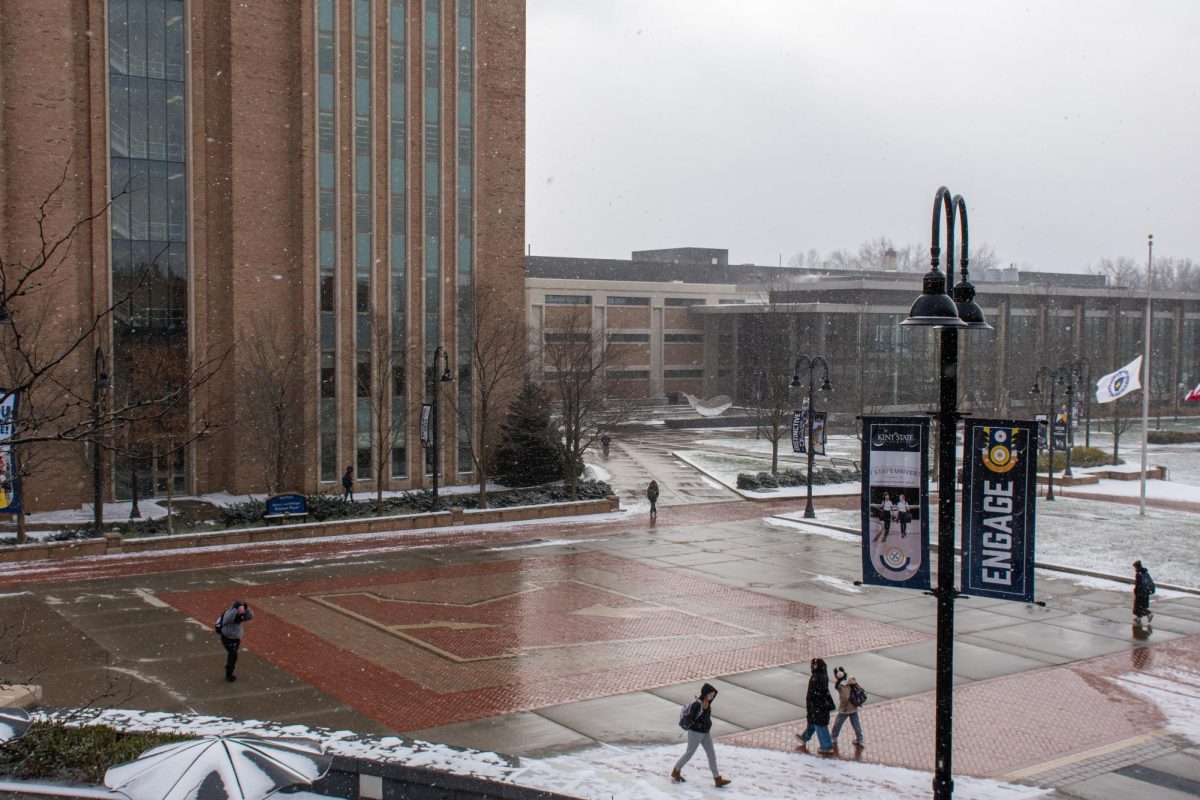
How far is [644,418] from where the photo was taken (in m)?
76.6

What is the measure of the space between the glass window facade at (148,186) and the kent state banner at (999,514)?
32.9m

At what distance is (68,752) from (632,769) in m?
6.63

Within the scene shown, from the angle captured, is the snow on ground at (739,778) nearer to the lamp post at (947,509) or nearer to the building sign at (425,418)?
the lamp post at (947,509)

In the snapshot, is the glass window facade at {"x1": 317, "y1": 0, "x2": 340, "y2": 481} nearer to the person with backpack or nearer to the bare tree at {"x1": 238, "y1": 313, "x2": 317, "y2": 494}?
the bare tree at {"x1": 238, "y1": 313, "x2": 317, "y2": 494}

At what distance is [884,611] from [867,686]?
6039 millimetres

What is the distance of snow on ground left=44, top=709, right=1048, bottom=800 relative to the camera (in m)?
12.6

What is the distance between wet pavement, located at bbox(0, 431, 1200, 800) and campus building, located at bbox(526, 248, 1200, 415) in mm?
42295

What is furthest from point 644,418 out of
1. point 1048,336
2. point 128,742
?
point 128,742

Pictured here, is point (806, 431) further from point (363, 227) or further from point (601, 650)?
point (601, 650)

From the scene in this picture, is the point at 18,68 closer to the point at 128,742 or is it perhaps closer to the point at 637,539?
the point at 637,539

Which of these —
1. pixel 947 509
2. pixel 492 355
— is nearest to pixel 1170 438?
pixel 492 355

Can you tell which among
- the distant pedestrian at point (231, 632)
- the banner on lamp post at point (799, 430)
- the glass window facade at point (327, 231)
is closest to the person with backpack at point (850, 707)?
the distant pedestrian at point (231, 632)

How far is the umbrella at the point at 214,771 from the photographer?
29.9 ft

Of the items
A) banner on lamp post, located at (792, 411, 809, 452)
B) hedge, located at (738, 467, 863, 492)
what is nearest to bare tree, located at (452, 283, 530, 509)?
hedge, located at (738, 467, 863, 492)
